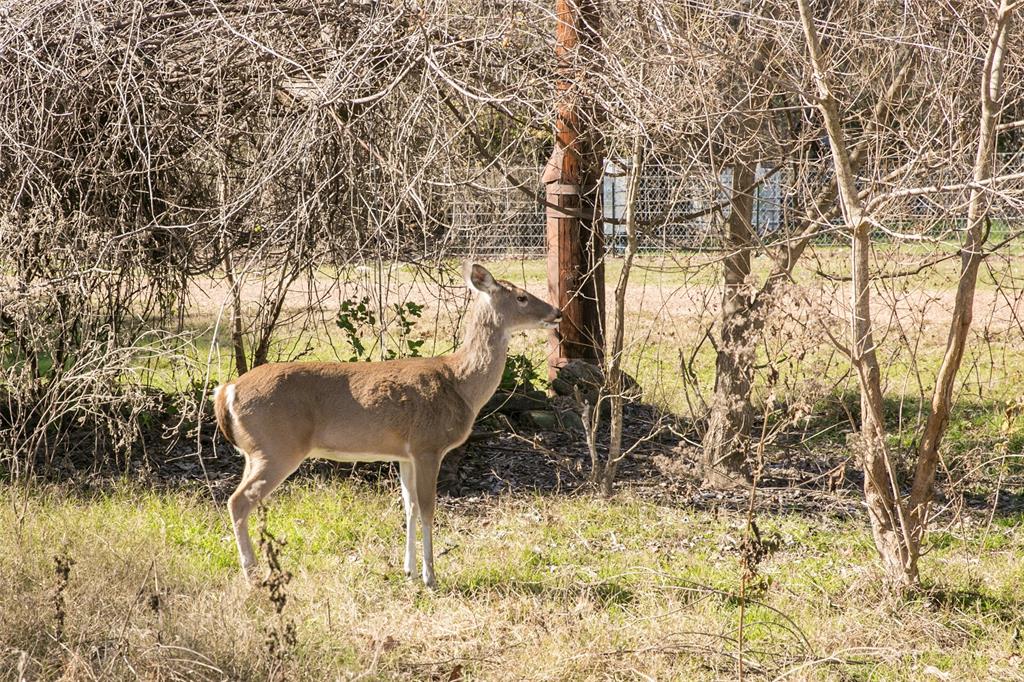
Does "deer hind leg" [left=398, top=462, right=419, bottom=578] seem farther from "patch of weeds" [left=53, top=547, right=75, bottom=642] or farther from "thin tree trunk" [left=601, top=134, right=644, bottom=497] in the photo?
"patch of weeds" [left=53, top=547, right=75, bottom=642]

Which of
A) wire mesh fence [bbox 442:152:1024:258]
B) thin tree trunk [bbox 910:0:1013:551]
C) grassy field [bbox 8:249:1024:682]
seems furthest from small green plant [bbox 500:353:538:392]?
thin tree trunk [bbox 910:0:1013:551]

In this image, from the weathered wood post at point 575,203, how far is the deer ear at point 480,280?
0.53 metres

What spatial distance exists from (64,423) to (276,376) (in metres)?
2.89

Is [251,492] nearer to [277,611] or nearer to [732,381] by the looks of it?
[277,611]

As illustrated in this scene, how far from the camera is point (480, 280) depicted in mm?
6430

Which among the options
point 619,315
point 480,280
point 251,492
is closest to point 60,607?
point 251,492

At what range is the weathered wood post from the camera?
6547 mm

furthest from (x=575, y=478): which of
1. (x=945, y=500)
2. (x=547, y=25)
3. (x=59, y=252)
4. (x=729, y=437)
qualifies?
(x=59, y=252)

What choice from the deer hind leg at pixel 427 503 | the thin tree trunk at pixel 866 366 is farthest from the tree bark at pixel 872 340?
the deer hind leg at pixel 427 503

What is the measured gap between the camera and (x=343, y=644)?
498cm

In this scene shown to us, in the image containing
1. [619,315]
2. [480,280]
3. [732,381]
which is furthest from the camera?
[732,381]

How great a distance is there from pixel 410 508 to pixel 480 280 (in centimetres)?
127

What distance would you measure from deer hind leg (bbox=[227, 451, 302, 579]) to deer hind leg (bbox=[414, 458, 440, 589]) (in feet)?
2.19

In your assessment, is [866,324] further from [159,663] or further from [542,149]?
[542,149]
